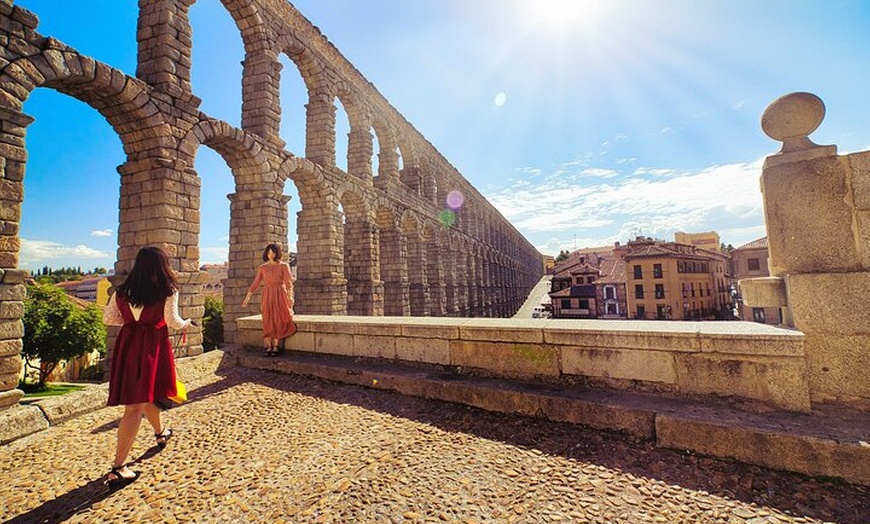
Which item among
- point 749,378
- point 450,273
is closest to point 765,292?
point 749,378

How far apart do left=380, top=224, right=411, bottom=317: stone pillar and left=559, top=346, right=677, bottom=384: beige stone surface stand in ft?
46.6

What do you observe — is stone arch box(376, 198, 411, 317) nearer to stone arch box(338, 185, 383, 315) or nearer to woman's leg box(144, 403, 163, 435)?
stone arch box(338, 185, 383, 315)

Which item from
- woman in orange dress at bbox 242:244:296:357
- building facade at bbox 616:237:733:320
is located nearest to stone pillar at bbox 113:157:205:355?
woman in orange dress at bbox 242:244:296:357

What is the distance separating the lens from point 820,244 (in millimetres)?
3090

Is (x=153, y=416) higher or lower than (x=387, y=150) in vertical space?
lower

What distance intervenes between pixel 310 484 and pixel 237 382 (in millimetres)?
3395

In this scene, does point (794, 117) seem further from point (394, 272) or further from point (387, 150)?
point (387, 150)

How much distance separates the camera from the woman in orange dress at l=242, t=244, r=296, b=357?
5.86 m

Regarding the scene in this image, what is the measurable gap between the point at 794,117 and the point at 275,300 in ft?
21.6

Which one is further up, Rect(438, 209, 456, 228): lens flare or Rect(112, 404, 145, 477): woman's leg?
Rect(438, 209, 456, 228): lens flare

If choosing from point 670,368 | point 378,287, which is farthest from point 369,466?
point 378,287

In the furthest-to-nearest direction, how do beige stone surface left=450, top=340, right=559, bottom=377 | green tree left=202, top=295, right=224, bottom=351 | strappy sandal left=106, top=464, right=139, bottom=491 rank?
green tree left=202, top=295, right=224, bottom=351
beige stone surface left=450, top=340, right=559, bottom=377
strappy sandal left=106, top=464, right=139, bottom=491

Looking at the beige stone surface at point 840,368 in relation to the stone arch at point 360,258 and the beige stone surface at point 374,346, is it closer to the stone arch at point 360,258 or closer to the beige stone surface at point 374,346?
the beige stone surface at point 374,346

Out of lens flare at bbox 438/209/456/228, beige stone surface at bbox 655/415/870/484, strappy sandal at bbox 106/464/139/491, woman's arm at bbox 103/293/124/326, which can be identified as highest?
lens flare at bbox 438/209/456/228
